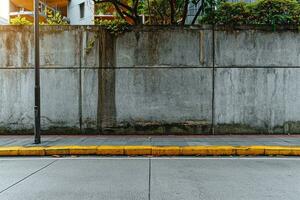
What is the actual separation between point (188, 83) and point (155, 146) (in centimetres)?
348

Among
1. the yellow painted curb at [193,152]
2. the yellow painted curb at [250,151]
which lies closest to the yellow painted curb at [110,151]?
the yellow painted curb at [193,152]

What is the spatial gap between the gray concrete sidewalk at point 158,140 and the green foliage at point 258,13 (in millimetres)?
4251

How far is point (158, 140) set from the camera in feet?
34.2

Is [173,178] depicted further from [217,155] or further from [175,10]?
[175,10]

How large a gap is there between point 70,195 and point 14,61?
26.8ft

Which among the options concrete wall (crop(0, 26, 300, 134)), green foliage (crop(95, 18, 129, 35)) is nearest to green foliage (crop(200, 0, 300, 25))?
concrete wall (crop(0, 26, 300, 134))

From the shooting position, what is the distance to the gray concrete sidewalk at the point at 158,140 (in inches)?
385

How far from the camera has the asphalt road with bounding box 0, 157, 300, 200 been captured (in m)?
5.36

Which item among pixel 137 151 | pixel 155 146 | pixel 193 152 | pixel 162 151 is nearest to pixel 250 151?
pixel 193 152

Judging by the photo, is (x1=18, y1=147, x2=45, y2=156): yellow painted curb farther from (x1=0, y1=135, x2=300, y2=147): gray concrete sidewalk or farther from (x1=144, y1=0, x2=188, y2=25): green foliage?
(x1=144, y1=0, x2=188, y2=25): green foliage

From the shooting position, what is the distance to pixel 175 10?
44.6 feet

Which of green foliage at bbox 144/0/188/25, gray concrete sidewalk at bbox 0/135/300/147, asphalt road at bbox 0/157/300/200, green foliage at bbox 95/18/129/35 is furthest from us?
green foliage at bbox 144/0/188/25

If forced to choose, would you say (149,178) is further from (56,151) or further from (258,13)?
(258,13)

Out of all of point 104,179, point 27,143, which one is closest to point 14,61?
point 27,143
